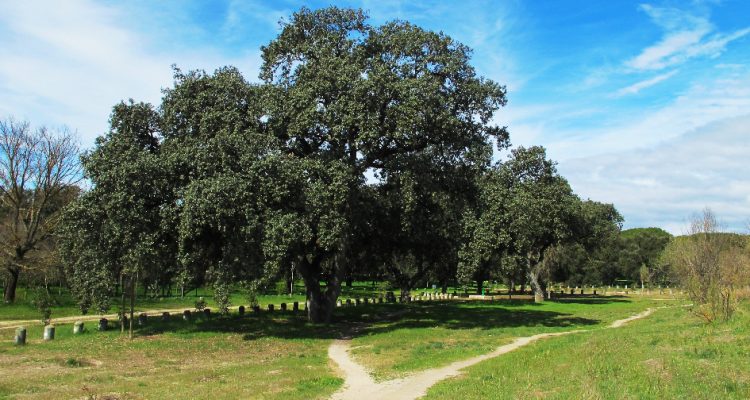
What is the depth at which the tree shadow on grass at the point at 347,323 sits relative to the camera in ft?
83.7

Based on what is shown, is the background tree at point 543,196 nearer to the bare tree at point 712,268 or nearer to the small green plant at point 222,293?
the bare tree at point 712,268

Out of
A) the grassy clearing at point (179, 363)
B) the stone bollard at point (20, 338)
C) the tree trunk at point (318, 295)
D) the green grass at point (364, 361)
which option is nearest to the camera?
the green grass at point (364, 361)

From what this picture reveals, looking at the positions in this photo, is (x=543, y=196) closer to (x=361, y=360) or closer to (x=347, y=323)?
(x=347, y=323)

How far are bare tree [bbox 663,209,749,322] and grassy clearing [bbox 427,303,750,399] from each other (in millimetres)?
1991

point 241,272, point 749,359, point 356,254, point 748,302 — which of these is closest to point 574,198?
point 356,254

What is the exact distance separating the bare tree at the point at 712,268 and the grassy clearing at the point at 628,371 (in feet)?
6.53

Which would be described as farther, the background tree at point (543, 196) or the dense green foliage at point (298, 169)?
the background tree at point (543, 196)

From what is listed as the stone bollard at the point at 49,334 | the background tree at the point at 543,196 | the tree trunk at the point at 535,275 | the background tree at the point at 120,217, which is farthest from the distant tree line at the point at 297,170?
the tree trunk at the point at 535,275

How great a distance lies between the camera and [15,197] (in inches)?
1666

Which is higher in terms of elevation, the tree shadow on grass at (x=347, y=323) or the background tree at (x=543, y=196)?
the background tree at (x=543, y=196)

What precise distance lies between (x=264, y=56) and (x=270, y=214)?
1029cm

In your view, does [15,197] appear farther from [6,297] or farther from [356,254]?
[356,254]

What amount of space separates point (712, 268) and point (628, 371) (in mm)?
19112

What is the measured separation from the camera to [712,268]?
2770 centimetres
